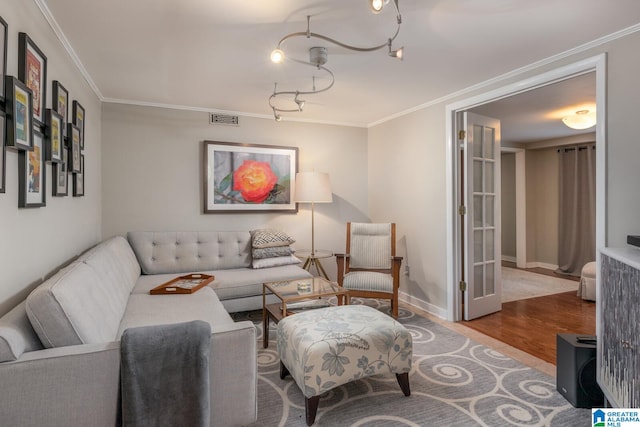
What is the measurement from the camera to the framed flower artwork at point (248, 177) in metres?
3.98

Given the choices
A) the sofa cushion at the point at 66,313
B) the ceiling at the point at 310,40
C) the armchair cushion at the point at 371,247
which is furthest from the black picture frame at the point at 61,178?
the armchair cushion at the point at 371,247

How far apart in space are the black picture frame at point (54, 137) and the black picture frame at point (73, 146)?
199 mm

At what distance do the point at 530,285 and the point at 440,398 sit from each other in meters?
3.67

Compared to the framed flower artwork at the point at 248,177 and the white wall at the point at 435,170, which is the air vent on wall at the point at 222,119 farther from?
the white wall at the point at 435,170

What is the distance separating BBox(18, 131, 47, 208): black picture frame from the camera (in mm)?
1686

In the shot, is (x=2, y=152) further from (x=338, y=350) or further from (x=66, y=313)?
(x=338, y=350)

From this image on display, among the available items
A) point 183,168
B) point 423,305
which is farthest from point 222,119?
point 423,305

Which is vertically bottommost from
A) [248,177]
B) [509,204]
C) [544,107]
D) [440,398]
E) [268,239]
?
[440,398]

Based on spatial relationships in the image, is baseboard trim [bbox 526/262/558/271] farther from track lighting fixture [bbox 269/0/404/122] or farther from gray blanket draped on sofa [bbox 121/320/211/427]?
gray blanket draped on sofa [bbox 121/320/211/427]

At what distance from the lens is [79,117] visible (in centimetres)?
271

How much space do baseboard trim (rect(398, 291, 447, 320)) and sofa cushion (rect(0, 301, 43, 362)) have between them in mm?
3270

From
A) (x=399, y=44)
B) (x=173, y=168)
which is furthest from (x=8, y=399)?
(x=173, y=168)

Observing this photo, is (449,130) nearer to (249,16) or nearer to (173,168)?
(249,16)

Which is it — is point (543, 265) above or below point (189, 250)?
below
